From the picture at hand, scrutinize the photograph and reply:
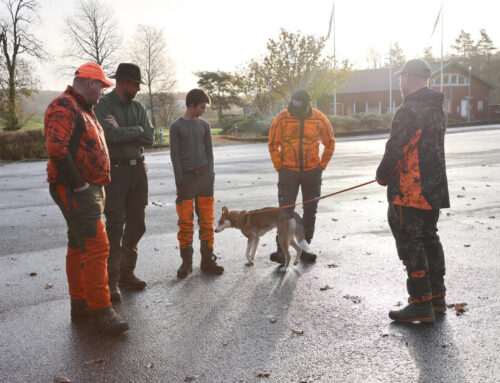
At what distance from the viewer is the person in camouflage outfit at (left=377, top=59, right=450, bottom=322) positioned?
152 inches

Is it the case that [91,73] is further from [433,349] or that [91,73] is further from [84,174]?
[433,349]

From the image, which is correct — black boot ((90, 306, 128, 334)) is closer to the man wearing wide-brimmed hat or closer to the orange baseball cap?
the man wearing wide-brimmed hat

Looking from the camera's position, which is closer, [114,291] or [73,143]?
[73,143]

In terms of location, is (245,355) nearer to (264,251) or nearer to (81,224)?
(81,224)

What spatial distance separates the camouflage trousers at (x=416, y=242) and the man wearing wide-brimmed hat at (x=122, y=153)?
8.97 ft

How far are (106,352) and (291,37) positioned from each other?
42.8 metres

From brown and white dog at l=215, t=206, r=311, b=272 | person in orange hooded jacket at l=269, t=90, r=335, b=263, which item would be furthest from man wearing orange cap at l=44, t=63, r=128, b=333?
person in orange hooded jacket at l=269, t=90, r=335, b=263

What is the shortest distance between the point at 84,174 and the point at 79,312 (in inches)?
54.9

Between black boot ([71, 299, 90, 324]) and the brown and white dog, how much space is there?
2184mm

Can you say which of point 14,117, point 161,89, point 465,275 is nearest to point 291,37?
point 161,89

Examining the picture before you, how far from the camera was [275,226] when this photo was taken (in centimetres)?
575

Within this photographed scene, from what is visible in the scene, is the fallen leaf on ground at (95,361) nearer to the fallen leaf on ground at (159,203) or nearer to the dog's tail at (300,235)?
the dog's tail at (300,235)

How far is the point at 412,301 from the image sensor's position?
4.02 m

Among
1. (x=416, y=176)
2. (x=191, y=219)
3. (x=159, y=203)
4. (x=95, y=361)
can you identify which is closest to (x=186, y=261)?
(x=191, y=219)
